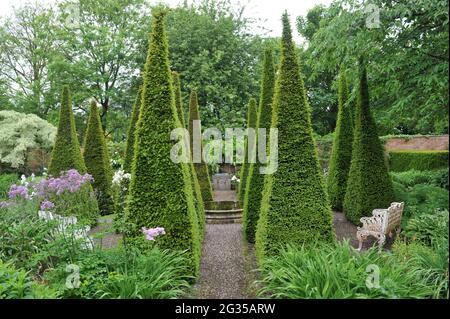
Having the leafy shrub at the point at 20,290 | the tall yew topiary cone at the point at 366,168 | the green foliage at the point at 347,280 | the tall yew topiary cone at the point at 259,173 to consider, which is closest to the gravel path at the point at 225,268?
the tall yew topiary cone at the point at 259,173

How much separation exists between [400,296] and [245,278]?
8.14 feet

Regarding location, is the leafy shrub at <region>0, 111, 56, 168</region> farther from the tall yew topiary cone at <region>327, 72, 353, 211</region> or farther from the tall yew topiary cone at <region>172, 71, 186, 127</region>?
the tall yew topiary cone at <region>327, 72, 353, 211</region>

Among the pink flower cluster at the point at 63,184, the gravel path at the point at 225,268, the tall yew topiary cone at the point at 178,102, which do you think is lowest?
the gravel path at the point at 225,268

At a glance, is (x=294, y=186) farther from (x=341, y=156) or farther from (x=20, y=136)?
(x=20, y=136)

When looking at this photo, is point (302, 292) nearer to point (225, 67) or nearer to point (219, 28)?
point (225, 67)

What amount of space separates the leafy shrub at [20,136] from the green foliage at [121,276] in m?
15.1

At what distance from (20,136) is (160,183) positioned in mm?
15788

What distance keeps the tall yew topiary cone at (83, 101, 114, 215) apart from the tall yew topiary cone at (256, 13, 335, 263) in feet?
22.5

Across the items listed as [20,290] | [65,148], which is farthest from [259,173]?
[65,148]

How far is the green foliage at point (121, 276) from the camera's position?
381 cm

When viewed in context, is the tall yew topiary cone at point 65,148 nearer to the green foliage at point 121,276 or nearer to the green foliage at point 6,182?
the green foliage at point 6,182

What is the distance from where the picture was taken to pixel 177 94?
9.30 meters

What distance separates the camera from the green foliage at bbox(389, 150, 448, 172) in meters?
16.3

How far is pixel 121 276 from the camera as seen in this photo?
12.7 feet
